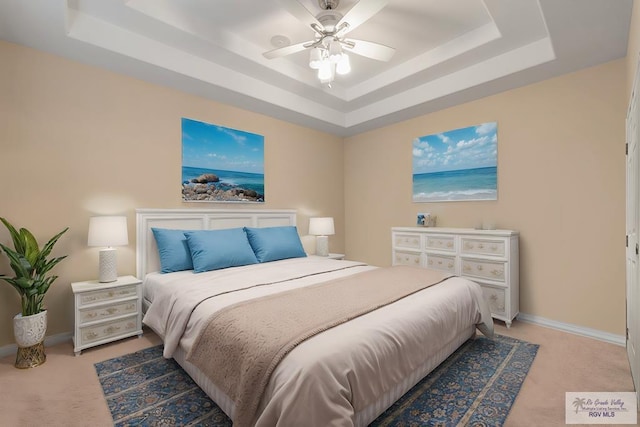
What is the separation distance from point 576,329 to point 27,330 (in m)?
4.78

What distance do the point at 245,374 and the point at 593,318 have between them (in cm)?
332

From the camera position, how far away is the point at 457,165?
3779 millimetres

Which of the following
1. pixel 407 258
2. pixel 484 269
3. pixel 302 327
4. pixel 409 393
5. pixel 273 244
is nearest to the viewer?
pixel 302 327

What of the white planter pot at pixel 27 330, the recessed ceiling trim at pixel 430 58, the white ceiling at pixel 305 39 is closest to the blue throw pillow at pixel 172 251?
the white planter pot at pixel 27 330

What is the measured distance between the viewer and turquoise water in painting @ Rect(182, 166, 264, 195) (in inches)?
136

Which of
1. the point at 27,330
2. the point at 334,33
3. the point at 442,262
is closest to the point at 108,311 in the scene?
the point at 27,330

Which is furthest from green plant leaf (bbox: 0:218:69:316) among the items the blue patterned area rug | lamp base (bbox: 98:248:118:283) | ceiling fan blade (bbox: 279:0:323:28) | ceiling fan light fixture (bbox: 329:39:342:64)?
ceiling fan light fixture (bbox: 329:39:342:64)

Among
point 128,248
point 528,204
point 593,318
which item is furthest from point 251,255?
point 593,318

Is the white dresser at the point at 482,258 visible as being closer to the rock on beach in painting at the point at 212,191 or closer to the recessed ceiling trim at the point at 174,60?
the rock on beach in painting at the point at 212,191

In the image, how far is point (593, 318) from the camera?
282 centimetres

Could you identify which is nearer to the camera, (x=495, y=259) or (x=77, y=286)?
(x=77, y=286)

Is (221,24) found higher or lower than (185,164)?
higher

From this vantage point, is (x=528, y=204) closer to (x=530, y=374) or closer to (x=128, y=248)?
(x=530, y=374)

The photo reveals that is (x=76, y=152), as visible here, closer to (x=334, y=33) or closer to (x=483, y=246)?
(x=334, y=33)
